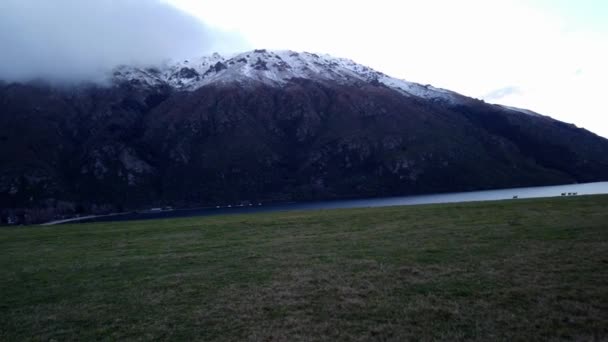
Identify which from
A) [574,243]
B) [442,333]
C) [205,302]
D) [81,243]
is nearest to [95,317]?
[205,302]

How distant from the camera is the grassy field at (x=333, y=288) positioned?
35.6ft

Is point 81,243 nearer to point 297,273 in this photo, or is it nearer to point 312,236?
point 312,236

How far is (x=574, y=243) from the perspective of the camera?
19.9 metres

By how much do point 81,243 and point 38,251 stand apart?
12.2 ft

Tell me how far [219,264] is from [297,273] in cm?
482

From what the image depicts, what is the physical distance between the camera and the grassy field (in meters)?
10.9

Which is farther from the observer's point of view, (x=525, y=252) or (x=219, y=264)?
(x=219, y=264)

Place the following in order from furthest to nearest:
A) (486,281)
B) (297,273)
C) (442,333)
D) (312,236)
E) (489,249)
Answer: (312,236) → (489,249) → (297,273) → (486,281) → (442,333)

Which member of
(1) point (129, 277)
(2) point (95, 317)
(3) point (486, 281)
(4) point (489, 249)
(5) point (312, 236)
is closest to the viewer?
(2) point (95, 317)

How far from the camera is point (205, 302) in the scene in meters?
13.8

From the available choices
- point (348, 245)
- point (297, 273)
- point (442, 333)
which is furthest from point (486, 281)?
point (348, 245)

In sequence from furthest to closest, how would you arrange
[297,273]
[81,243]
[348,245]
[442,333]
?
1. [81,243]
2. [348,245]
3. [297,273]
4. [442,333]

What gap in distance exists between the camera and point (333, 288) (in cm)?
1455

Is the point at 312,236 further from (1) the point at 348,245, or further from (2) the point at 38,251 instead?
(2) the point at 38,251
